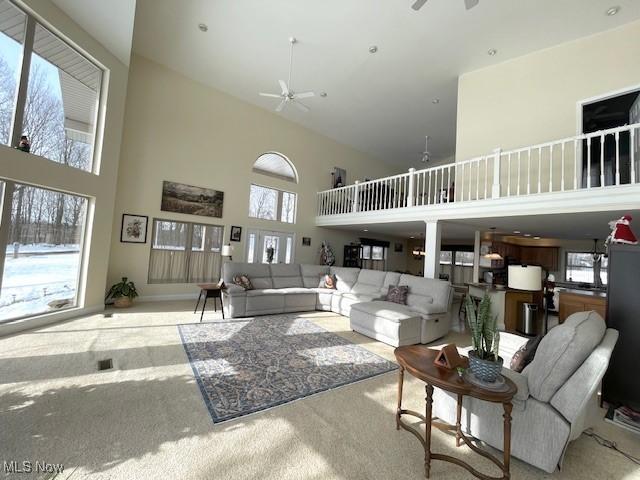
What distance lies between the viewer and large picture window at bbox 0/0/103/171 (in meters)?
3.51

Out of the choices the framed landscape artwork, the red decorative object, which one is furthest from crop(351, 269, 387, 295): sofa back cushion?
the framed landscape artwork

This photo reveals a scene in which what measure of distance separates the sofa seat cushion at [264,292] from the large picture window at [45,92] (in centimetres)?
361

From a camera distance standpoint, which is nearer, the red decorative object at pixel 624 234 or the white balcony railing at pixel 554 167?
the red decorative object at pixel 624 234

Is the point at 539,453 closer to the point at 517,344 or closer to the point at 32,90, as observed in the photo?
the point at 517,344

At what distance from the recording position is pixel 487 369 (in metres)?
1.63

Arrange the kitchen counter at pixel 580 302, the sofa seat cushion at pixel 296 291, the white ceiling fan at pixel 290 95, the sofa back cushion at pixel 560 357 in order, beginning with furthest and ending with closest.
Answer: the sofa seat cushion at pixel 296 291
the white ceiling fan at pixel 290 95
the kitchen counter at pixel 580 302
the sofa back cushion at pixel 560 357

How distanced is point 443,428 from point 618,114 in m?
6.22

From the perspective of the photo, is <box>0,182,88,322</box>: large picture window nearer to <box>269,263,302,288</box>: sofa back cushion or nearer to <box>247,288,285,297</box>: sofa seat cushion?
<box>247,288,285,297</box>: sofa seat cushion

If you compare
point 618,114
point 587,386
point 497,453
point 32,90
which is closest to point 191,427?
point 497,453

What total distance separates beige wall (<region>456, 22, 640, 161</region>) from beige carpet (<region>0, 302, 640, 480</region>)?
5.18 metres

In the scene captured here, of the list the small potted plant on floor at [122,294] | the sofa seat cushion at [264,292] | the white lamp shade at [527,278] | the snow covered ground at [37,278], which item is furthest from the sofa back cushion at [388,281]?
the snow covered ground at [37,278]

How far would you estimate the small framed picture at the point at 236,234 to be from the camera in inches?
282

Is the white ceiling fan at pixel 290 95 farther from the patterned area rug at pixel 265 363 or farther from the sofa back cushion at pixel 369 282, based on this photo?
the patterned area rug at pixel 265 363

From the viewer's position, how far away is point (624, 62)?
4.36 metres
